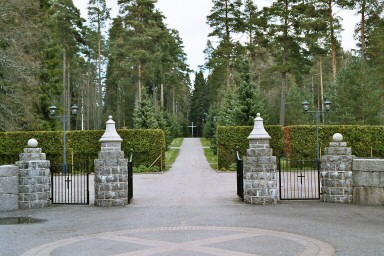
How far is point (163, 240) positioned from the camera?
26.4 ft

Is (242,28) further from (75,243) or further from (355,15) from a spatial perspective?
(75,243)

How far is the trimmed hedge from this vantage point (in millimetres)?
26638

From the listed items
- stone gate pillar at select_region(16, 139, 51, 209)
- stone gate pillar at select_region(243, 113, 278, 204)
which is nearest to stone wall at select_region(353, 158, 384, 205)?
stone gate pillar at select_region(243, 113, 278, 204)

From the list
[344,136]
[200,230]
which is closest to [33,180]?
[200,230]

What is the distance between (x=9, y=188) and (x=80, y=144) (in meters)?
15.4

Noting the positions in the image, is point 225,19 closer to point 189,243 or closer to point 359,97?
point 359,97

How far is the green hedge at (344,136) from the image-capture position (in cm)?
2662

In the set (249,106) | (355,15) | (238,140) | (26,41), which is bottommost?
(238,140)

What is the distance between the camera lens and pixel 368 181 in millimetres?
12312

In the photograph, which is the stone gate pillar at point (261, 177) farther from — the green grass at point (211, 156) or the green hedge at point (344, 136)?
the green grass at point (211, 156)

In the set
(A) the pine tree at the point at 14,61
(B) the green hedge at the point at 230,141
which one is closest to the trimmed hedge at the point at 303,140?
(B) the green hedge at the point at 230,141

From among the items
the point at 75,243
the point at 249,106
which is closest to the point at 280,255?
the point at 75,243

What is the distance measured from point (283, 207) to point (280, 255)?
5.26 meters

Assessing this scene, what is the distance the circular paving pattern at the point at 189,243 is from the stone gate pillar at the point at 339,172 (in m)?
4.58
